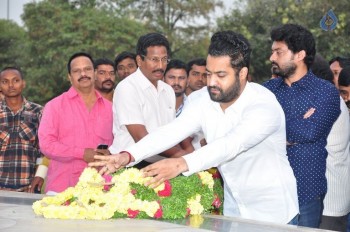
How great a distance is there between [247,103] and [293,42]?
936 millimetres

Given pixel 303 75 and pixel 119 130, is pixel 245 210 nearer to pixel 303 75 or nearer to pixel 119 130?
pixel 303 75

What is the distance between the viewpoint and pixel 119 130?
6660 millimetres

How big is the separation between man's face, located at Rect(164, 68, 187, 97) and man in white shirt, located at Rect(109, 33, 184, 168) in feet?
6.48

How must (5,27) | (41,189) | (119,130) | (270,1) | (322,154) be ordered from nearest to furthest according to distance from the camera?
(322,154), (119,130), (41,189), (270,1), (5,27)

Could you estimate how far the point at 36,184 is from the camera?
26.0 feet

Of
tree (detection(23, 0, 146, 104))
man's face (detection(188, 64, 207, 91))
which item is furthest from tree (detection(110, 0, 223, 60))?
man's face (detection(188, 64, 207, 91))

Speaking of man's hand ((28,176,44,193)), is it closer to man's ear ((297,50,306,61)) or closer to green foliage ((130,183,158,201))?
man's ear ((297,50,306,61))

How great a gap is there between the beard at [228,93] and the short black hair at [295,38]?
2.93 ft

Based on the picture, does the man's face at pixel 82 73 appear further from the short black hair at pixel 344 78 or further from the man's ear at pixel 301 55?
the man's ear at pixel 301 55

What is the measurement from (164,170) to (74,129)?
3116 millimetres

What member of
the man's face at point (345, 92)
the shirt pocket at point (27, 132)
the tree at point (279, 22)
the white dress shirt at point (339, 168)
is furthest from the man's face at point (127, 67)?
the tree at point (279, 22)

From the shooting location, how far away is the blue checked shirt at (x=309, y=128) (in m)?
5.41

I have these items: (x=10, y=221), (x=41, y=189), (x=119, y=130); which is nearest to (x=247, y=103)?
(x=10, y=221)

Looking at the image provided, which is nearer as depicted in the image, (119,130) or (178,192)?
(178,192)
